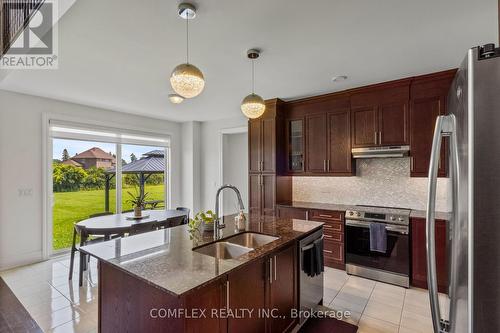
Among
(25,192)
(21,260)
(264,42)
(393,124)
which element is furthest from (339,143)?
(21,260)

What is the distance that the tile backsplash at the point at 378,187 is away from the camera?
3.60 meters

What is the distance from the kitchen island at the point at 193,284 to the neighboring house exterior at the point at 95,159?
341 cm

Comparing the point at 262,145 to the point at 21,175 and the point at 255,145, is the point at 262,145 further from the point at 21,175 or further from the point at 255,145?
the point at 21,175

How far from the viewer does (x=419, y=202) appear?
3596 mm

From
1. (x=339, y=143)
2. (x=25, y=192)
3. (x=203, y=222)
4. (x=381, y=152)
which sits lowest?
(x=203, y=222)

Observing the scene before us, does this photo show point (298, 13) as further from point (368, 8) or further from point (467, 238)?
point (467, 238)

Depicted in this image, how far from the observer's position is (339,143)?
4.01 meters

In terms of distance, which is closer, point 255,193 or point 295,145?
point 295,145

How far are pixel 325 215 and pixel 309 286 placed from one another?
59.7 inches

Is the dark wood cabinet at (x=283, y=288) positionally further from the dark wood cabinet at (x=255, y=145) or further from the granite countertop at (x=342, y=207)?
the dark wood cabinet at (x=255, y=145)

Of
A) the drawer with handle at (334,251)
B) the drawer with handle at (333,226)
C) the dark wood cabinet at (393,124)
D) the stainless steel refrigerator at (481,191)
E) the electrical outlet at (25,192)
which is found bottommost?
the drawer with handle at (334,251)

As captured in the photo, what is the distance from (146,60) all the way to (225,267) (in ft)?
8.02

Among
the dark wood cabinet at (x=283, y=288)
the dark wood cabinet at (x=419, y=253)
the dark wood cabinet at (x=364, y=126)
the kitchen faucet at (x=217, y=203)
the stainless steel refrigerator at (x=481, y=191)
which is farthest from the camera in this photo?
the dark wood cabinet at (x=364, y=126)

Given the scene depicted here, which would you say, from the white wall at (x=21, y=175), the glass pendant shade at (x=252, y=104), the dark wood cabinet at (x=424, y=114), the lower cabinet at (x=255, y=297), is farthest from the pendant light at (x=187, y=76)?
the white wall at (x=21, y=175)
